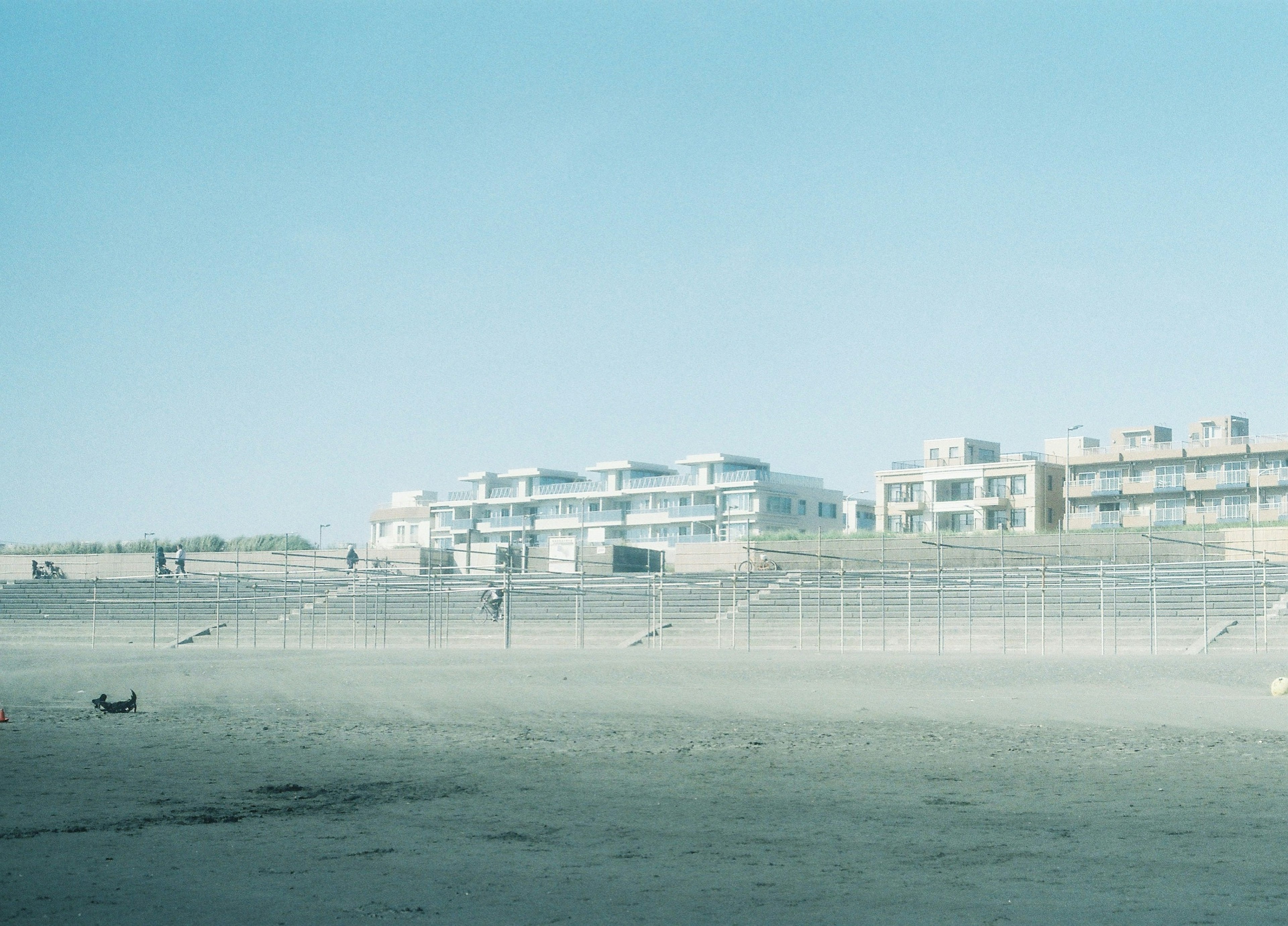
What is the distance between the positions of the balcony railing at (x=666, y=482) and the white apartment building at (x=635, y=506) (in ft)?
0.22

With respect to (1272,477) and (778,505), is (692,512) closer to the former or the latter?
(778,505)

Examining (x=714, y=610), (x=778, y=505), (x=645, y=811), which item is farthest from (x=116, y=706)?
(x=778, y=505)

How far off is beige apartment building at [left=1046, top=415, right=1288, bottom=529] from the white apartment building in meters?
17.2

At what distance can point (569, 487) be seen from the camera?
301 ft

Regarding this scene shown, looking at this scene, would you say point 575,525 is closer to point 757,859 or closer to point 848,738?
point 848,738

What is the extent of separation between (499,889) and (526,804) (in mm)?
2418

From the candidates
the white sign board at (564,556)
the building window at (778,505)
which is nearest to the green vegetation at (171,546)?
the white sign board at (564,556)

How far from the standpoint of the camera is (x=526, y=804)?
8352mm

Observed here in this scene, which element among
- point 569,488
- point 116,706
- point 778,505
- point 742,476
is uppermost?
point 742,476

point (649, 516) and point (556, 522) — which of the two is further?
point (556, 522)

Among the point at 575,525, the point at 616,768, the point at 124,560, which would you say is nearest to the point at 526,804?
the point at 616,768

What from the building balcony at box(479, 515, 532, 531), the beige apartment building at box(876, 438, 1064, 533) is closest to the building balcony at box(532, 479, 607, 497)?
the building balcony at box(479, 515, 532, 531)

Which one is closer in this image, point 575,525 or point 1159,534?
point 1159,534

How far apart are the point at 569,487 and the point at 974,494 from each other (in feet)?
93.1
